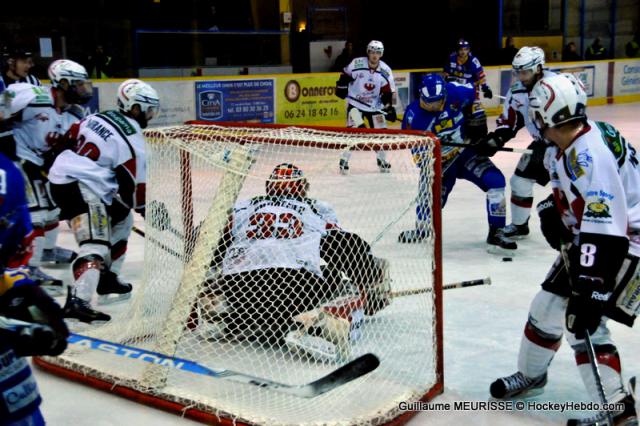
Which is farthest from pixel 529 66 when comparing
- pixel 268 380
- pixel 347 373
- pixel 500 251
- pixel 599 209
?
pixel 347 373

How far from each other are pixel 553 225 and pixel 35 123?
301 cm

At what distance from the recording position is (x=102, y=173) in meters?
3.78

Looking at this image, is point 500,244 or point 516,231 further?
point 516,231

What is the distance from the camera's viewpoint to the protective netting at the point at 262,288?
2840 millimetres

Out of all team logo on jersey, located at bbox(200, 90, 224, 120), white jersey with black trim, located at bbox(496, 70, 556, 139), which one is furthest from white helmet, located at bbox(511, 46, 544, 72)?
team logo on jersey, located at bbox(200, 90, 224, 120)

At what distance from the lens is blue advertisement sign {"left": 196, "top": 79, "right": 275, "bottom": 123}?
9.97 meters

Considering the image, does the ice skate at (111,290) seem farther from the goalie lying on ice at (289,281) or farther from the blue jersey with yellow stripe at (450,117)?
the blue jersey with yellow stripe at (450,117)

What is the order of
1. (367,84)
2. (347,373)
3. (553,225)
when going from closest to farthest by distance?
1. (347,373)
2. (553,225)
3. (367,84)

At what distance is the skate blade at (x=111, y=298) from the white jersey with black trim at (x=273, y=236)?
112 centimetres

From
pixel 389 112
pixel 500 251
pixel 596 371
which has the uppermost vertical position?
pixel 389 112

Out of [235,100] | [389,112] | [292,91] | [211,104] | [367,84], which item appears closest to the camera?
[367,84]

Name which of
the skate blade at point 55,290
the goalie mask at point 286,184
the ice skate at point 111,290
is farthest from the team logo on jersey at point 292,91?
the goalie mask at point 286,184

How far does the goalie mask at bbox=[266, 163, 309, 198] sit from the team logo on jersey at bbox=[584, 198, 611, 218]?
1.33 meters

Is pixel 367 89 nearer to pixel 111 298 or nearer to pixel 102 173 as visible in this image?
pixel 111 298
